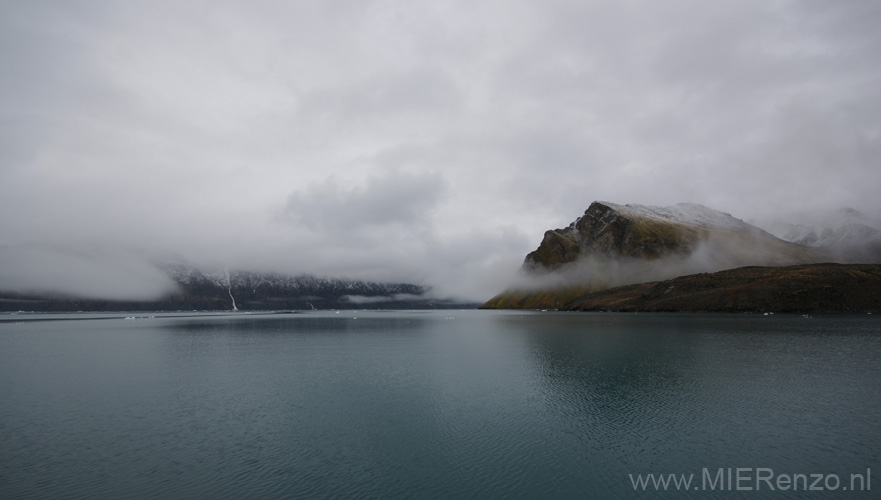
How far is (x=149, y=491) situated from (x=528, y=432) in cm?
2582

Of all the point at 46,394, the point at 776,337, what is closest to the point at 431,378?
the point at 46,394

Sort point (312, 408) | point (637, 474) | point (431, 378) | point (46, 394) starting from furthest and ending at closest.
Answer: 1. point (431, 378)
2. point (46, 394)
3. point (312, 408)
4. point (637, 474)

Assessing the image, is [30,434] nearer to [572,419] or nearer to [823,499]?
[572,419]

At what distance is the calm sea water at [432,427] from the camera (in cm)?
2500

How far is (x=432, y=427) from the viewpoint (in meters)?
34.9

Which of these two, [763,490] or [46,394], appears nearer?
[763,490]

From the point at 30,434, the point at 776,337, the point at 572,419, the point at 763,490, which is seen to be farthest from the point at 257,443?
the point at 776,337

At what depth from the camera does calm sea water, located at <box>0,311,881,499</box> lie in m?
25.0

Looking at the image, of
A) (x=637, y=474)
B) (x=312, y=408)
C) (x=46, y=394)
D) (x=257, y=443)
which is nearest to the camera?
(x=637, y=474)

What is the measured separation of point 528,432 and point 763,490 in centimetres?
1505

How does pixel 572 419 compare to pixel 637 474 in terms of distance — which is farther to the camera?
pixel 572 419

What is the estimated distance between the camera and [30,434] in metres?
33.9

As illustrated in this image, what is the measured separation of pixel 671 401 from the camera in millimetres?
42281

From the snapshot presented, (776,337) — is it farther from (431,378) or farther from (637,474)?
(637,474)
